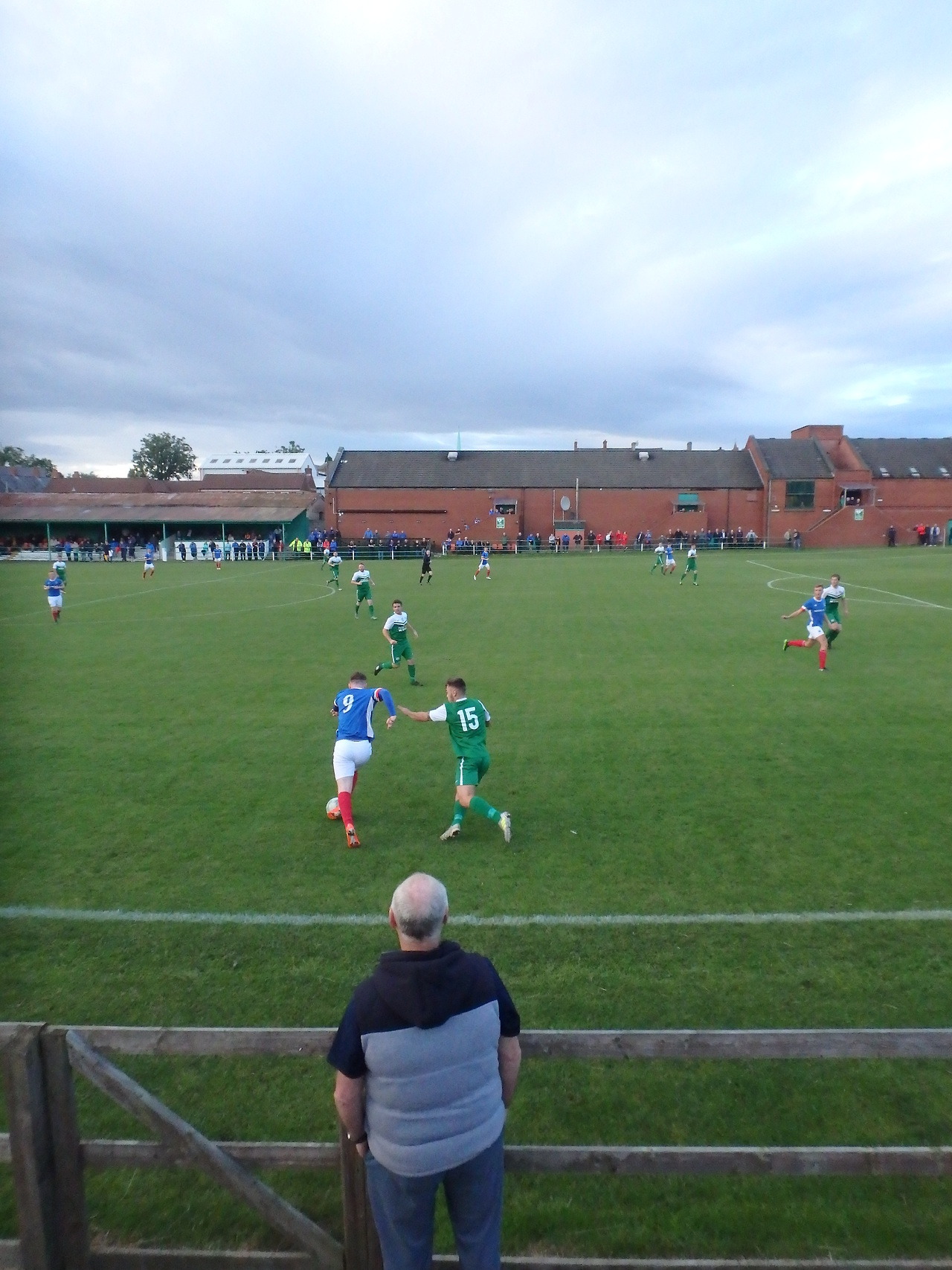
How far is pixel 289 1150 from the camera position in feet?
10.3

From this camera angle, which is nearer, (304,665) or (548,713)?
(548,713)

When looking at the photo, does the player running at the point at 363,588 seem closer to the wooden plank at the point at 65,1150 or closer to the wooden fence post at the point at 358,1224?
the wooden plank at the point at 65,1150

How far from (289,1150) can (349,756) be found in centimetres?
527

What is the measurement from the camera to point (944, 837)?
26.2 ft

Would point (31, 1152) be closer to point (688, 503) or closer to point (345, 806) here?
point (345, 806)

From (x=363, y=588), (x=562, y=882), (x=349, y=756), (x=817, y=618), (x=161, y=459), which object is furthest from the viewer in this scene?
(x=161, y=459)

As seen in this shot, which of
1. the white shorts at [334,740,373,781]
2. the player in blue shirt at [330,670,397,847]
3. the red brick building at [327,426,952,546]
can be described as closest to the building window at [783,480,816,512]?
the red brick building at [327,426,952,546]

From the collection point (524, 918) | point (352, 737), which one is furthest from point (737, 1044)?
point (352, 737)

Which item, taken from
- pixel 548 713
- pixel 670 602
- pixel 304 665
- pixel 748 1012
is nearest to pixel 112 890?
pixel 748 1012

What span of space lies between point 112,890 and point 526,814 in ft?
13.5

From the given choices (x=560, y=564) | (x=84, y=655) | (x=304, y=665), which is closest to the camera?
(x=304, y=665)

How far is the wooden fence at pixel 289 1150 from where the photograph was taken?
3.01 metres

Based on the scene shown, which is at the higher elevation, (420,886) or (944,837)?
(420,886)

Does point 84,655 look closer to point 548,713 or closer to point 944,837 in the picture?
point 548,713
